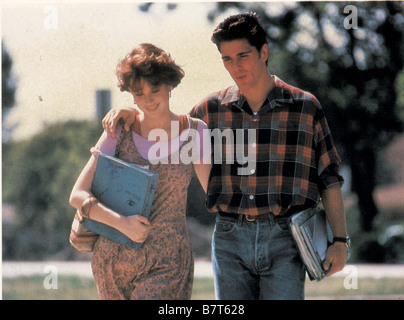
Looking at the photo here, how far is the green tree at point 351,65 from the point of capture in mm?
5859

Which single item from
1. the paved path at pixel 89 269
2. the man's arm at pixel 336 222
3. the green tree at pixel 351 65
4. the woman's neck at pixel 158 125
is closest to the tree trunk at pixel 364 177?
the green tree at pixel 351 65

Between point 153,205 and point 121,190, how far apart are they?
6.1 inches

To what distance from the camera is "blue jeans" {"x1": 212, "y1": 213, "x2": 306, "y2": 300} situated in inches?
122

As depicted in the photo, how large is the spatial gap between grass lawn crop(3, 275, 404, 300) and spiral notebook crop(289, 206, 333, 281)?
3.34 meters

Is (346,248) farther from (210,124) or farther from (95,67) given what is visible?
(95,67)

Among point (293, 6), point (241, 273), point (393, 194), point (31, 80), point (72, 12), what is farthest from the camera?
point (393, 194)

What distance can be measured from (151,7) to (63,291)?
3284 mm

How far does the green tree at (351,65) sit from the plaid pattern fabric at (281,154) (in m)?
1.77

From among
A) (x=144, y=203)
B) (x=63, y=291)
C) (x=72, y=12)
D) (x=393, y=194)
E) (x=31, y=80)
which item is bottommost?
(x=63, y=291)

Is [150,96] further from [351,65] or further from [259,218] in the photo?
[351,65]

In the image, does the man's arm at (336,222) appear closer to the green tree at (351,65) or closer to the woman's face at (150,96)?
the woman's face at (150,96)

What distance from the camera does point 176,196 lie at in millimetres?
3027

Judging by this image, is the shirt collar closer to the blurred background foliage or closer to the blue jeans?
the blue jeans

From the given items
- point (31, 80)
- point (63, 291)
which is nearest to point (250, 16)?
point (31, 80)
